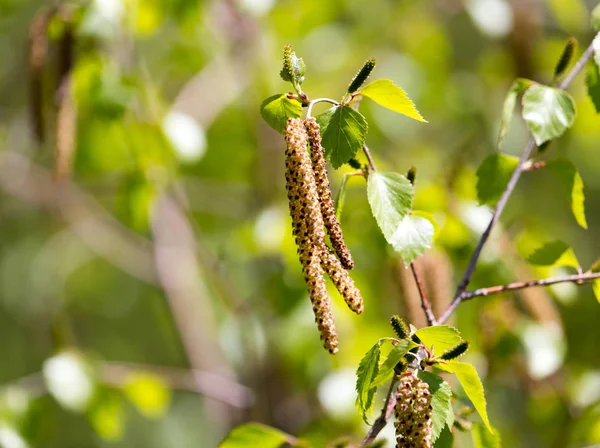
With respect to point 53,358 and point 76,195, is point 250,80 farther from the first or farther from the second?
point 53,358

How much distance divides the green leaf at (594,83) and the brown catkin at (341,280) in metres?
0.44

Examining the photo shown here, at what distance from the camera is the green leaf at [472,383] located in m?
0.93

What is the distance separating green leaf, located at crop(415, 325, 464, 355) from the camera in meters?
0.91

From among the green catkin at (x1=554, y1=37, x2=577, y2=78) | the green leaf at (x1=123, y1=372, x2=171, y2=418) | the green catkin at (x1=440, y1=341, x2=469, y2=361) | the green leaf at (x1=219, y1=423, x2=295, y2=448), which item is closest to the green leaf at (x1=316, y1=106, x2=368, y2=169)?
the green catkin at (x1=440, y1=341, x2=469, y2=361)

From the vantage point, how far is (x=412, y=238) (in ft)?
3.34

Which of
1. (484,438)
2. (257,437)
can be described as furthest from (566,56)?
(257,437)

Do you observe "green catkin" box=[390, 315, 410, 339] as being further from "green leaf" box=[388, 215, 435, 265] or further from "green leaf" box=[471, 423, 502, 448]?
"green leaf" box=[471, 423, 502, 448]

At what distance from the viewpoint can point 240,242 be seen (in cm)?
219

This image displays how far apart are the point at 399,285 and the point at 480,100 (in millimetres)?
1651

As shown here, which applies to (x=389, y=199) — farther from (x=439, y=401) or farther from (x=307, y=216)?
(x=439, y=401)

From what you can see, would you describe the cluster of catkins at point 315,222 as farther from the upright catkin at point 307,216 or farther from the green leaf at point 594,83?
the green leaf at point 594,83

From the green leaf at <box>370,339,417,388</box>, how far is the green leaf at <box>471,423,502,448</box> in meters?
0.26

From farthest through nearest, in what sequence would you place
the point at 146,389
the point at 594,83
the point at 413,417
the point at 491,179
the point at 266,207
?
the point at 266,207 < the point at 146,389 < the point at 491,179 < the point at 594,83 < the point at 413,417

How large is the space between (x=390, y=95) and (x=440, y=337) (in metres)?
0.30
